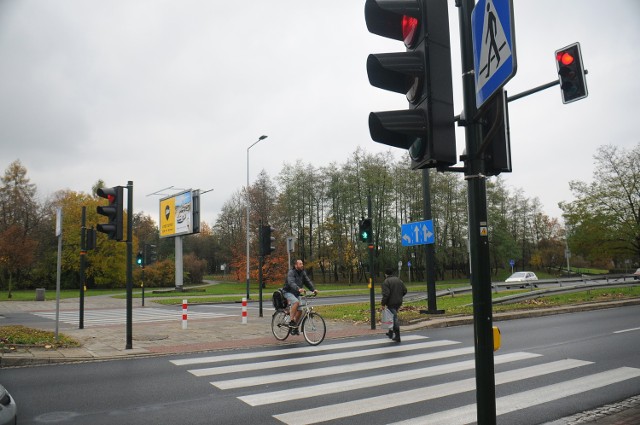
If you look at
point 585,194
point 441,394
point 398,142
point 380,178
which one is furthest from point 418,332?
point 380,178

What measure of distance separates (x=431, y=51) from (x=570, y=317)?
1521cm

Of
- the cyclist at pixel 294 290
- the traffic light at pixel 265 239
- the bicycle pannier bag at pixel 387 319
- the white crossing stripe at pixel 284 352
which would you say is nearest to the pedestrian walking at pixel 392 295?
the bicycle pannier bag at pixel 387 319

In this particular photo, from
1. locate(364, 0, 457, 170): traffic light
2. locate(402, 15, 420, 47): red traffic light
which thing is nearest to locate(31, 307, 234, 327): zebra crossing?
locate(364, 0, 457, 170): traffic light

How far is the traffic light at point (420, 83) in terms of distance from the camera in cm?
283

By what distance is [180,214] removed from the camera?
44.2 m

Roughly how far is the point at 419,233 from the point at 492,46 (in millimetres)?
13042

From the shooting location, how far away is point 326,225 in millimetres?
59688

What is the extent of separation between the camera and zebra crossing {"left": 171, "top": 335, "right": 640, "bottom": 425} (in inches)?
225

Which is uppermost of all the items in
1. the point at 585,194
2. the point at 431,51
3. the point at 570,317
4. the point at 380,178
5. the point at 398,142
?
the point at 380,178

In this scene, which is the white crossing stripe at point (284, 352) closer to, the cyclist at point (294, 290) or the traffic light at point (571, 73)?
the cyclist at point (294, 290)

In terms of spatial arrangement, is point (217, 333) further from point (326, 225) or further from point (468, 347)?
point (326, 225)

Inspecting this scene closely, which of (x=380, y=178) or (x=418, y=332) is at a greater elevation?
(x=380, y=178)

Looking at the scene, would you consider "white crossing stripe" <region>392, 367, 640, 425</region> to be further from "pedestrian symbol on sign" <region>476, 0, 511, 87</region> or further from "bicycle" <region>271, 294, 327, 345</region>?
"bicycle" <region>271, 294, 327, 345</region>

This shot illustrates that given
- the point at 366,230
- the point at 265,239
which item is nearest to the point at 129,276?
the point at 366,230
